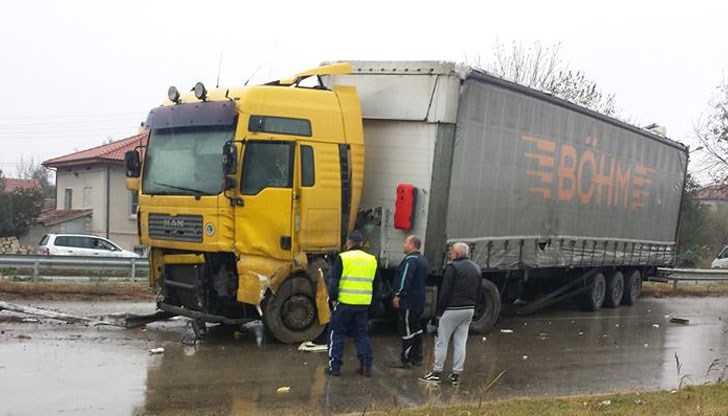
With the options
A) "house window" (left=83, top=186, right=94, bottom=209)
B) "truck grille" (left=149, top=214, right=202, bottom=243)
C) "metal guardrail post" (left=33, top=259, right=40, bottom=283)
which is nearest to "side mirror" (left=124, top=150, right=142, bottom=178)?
"truck grille" (left=149, top=214, right=202, bottom=243)

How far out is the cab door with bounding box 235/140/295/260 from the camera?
374 inches

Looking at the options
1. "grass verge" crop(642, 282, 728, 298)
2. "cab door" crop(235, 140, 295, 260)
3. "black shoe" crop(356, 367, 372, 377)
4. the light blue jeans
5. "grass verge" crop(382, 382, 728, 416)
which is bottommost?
"grass verge" crop(642, 282, 728, 298)

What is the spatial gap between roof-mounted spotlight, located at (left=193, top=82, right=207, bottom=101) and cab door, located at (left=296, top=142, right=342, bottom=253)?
1.39m

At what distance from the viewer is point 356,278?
8.45 metres

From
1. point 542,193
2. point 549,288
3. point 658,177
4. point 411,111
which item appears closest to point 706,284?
point 658,177

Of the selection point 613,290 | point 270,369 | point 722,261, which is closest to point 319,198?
point 270,369

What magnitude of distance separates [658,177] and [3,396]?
49.0 ft

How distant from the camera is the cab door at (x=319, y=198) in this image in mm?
9727

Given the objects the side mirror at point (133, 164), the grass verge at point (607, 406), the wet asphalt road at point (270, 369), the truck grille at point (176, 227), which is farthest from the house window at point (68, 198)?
the grass verge at point (607, 406)

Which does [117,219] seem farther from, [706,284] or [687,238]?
[687,238]

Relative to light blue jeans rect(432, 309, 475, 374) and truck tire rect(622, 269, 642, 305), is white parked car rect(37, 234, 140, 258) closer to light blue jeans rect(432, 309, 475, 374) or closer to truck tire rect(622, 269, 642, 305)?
truck tire rect(622, 269, 642, 305)

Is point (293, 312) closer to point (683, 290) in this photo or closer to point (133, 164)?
point (133, 164)

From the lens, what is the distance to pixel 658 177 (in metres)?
17.9

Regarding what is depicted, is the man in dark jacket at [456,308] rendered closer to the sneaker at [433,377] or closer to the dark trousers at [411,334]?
the sneaker at [433,377]
